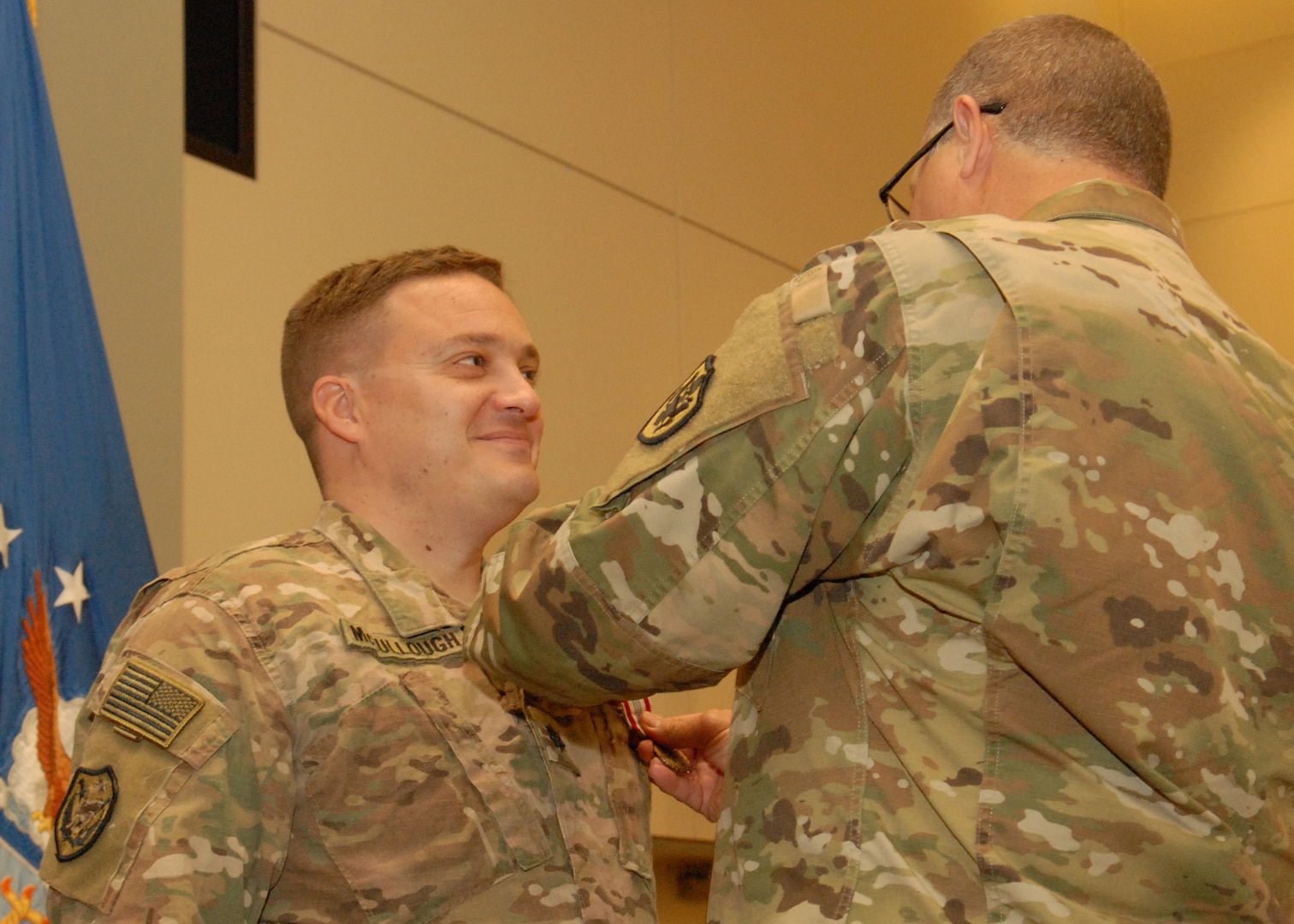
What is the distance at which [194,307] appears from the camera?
2721 millimetres

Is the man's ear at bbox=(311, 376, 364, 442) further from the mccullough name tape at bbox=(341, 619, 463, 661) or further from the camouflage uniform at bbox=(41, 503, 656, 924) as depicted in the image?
the mccullough name tape at bbox=(341, 619, 463, 661)

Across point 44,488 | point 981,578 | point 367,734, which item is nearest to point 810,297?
point 981,578

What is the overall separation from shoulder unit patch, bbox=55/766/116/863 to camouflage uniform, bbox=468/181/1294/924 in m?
0.57

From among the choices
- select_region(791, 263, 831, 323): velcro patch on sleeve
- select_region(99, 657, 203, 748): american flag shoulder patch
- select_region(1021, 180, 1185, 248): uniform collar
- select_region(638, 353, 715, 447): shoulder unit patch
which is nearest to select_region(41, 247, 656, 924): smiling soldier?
select_region(99, 657, 203, 748): american flag shoulder patch

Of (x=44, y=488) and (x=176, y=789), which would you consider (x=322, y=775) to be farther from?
(x=44, y=488)

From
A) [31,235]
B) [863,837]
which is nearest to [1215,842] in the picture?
[863,837]

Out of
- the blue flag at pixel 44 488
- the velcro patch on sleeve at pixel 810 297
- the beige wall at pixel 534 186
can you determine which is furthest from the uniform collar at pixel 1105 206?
the beige wall at pixel 534 186

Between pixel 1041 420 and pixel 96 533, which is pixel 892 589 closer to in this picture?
pixel 1041 420

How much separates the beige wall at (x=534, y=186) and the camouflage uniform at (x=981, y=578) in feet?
5.60

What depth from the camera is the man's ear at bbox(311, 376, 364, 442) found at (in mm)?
2074

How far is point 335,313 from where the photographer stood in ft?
7.04

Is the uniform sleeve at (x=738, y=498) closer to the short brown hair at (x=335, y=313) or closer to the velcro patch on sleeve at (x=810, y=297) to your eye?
the velcro patch on sleeve at (x=810, y=297)

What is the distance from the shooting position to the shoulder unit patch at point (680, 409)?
121 centimetres

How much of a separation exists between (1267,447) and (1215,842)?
343 mm
